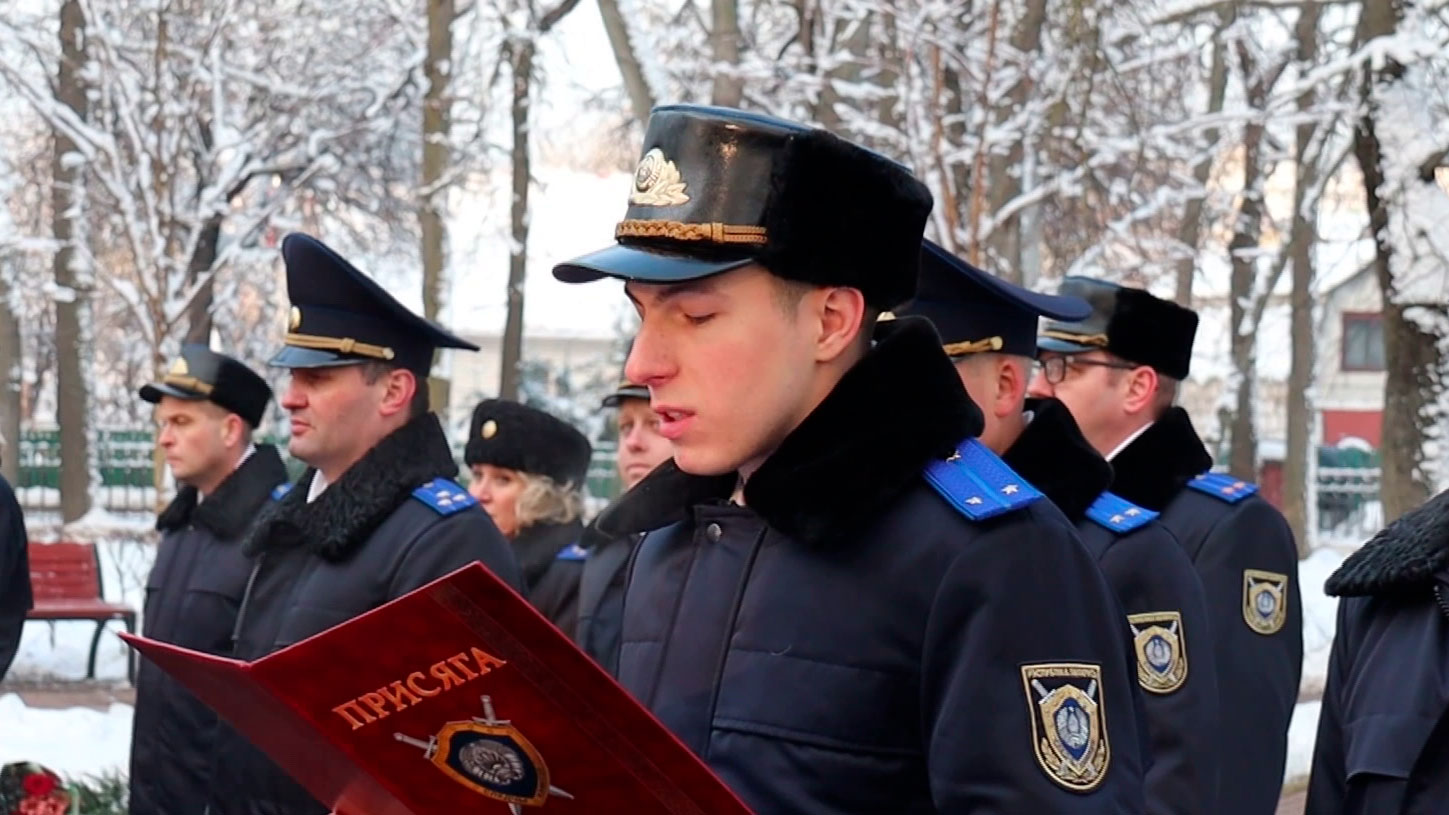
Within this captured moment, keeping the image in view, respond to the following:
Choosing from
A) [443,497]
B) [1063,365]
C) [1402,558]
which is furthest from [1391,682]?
[1063,365]

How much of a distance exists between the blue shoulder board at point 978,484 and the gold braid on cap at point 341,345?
2700mm

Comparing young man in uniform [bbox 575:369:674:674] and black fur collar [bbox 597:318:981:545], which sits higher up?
black fur collar [bbox 597:318:981:545]

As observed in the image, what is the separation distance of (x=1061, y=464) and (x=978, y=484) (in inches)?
81.3

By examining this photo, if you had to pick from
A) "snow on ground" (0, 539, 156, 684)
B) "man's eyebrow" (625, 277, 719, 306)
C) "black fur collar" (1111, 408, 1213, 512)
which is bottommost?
"snow on ground" (0, 539, 156, 684)

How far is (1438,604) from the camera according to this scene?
3.07 metres

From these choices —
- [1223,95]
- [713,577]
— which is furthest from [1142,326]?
[1223,95]

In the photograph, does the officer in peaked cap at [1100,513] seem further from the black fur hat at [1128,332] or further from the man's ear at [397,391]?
the man's ear at [397,391]

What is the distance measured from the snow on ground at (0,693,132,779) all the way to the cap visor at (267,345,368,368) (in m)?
4.58

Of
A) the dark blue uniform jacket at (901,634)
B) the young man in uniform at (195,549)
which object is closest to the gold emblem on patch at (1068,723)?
the dark blue uniform jacket at (901,634)

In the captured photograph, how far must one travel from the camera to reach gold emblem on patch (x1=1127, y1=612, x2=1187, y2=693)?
4.09 m

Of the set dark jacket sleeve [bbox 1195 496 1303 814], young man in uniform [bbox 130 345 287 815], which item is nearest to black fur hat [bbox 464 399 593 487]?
young man in uniform [bbox 130 345 287 815]

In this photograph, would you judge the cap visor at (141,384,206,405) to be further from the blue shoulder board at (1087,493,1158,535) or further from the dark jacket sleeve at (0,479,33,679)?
the blue shoulder board at (1087,493,1158,535)

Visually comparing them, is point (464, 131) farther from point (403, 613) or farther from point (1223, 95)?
A: point (403, 613)

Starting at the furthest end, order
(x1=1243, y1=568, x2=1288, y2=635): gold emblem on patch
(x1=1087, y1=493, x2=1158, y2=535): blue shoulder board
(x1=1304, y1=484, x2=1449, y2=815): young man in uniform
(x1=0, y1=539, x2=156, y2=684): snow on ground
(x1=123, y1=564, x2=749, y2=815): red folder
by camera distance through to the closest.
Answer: (x1=0, y1=539, x2=156, y2=684): snow on ground → (x1=1243, y1=568, x2=1288, y2=635): gold emblem on patch → (x1=1087, y1=493, x2=1158, y2=535): blue shoulder board → (x1=1304, y1=484, x2=1449, y2=815): young man in uniform → (x1=123, y1=564, x2=749, y2=815): red folder
